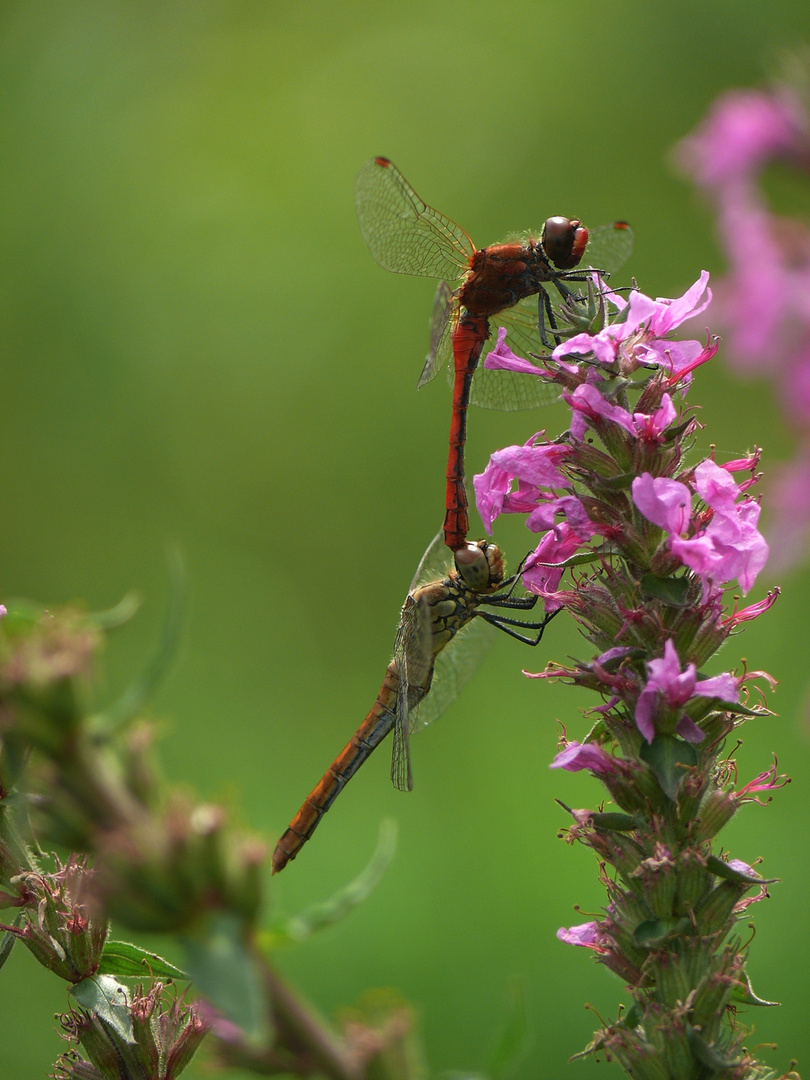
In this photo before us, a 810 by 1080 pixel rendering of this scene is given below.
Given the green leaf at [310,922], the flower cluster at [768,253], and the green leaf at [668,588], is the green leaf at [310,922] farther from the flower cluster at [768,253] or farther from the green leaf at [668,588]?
the flower cluster at [768,253]

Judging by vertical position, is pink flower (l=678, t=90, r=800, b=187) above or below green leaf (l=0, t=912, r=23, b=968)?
above

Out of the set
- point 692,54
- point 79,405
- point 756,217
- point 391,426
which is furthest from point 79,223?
point 756,217

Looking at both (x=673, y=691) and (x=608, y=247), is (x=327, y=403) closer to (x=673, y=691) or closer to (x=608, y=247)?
(x=608, y=247)

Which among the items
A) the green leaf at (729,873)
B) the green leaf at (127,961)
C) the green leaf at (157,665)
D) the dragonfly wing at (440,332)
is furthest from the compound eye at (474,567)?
the green leaf at (157,665)

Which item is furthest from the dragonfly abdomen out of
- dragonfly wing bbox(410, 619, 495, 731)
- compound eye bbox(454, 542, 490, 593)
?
compound eye bbox(454, 542, 490, 593)

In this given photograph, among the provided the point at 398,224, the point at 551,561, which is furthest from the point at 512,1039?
the point at 398,224

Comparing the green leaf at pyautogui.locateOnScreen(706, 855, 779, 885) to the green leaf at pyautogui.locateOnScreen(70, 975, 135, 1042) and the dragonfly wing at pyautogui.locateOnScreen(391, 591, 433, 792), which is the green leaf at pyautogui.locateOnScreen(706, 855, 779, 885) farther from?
the dragonfly wing at pyautogui.locateOnScreen(391, 591, 433, 792)

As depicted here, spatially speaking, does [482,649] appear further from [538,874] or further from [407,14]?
[407,14]
